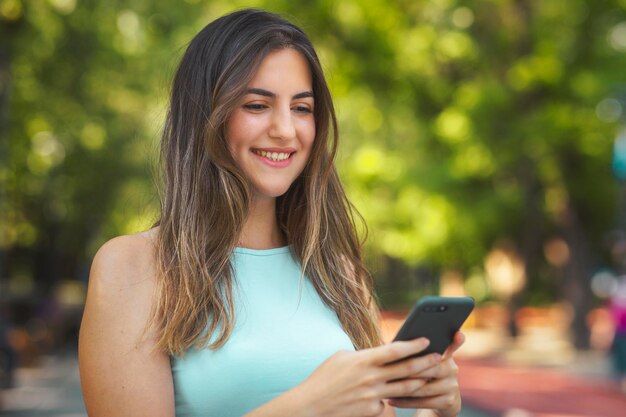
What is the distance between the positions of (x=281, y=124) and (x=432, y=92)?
57.3ft

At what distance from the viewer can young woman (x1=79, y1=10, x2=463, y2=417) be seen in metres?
2.20

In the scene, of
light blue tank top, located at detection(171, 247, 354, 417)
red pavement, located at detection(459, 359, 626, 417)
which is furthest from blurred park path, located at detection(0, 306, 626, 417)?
light blue tank top, located at detection(171, 247, 354, 417)

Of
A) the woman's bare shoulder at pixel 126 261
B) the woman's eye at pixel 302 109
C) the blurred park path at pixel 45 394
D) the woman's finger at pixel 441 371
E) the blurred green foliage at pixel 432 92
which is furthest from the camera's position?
the blurred green foliage at pixel 432 92

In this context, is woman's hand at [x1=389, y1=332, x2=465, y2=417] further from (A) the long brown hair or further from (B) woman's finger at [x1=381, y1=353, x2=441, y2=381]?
(A) the long brown hair

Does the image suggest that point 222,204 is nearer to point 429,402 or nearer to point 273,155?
point 273,155

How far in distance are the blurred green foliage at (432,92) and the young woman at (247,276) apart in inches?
448

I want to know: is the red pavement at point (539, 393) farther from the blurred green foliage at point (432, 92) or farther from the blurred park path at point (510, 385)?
the blurred green foliage at point (432, 92)

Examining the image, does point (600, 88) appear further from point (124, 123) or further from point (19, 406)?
point (124, 123)

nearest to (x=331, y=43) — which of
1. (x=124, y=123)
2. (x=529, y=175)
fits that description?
(x=529, y=175)

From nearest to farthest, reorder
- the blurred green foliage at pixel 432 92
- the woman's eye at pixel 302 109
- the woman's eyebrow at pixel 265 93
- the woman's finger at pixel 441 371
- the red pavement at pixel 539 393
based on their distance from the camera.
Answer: the woman's finger at pixel 441 371, the woman's eyebrow at pixel 265 93, the woman's eye at pixel 302 109, the red pavement at pixel 539 393, the blurred green foliage at pixel 432 92

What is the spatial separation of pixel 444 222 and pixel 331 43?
18.5 ft

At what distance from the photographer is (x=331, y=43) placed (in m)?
18.0

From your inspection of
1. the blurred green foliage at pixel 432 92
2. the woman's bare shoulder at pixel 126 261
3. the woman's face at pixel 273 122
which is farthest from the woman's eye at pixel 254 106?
the blurred green foliage at pixel 432 92

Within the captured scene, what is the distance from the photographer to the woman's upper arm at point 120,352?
221 centimetres
